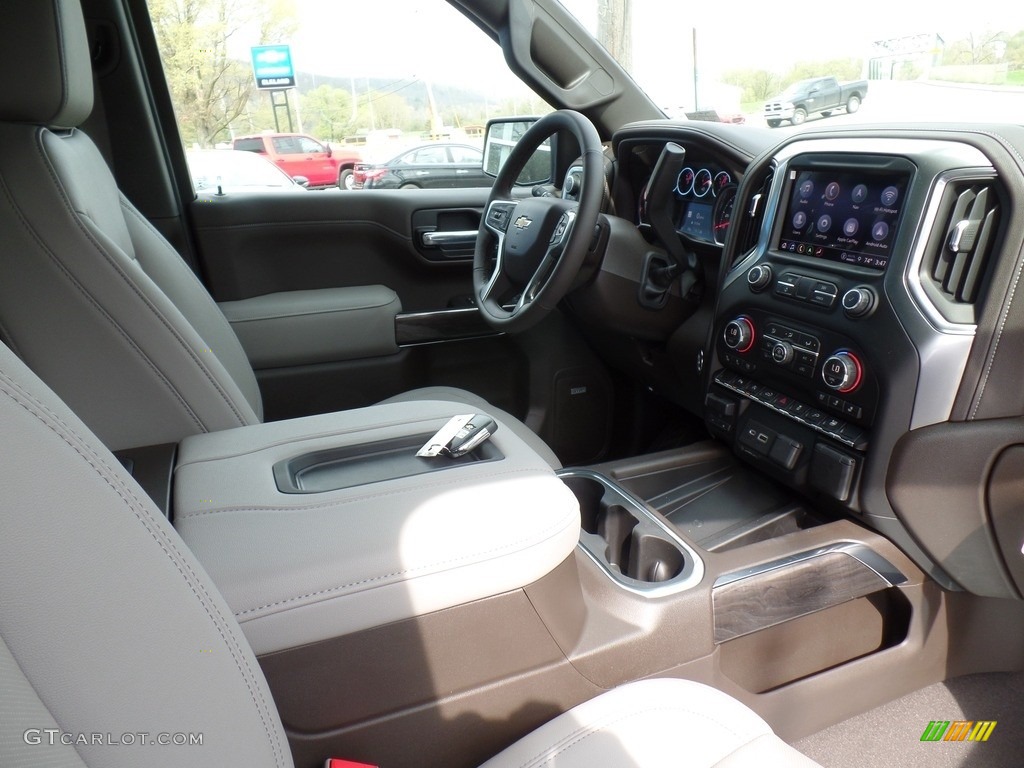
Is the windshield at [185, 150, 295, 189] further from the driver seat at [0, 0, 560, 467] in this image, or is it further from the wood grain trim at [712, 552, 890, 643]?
the wood grain trim at [712, 552, 890, 643]

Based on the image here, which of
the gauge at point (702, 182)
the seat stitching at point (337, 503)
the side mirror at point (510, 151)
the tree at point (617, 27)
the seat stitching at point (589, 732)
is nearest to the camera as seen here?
the seat stitching at point (589, 732)

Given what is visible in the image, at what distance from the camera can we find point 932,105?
1270 mm

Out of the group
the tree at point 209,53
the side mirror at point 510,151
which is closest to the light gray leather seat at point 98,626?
the side mirror at point 510,151

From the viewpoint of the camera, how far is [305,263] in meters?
2.19

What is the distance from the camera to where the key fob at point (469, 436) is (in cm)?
107

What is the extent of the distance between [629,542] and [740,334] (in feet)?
1.43

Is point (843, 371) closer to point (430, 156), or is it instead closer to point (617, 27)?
point (617, 27)

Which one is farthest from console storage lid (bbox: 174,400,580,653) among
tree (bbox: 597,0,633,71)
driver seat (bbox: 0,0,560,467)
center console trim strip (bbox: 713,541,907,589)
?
tree (bbox: 597,0,633,71)

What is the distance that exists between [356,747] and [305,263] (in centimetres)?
159

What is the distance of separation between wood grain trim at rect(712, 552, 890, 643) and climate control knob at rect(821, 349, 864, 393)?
0.29 metres

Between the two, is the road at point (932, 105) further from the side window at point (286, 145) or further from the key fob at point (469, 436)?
the side window at point (286, 145)

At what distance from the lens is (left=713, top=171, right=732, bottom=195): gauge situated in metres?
1.56

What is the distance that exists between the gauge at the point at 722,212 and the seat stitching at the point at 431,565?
34.7 inches

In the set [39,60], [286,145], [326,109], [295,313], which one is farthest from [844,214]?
[286,145]
